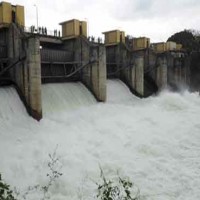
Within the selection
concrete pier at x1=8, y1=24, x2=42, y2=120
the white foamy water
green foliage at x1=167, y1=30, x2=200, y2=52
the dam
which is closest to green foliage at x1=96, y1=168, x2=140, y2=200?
the white foamy water

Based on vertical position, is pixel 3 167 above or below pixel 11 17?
below

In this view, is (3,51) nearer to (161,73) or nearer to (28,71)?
(28,71)

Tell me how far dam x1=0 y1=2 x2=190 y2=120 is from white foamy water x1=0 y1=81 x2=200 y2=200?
0.69 meters

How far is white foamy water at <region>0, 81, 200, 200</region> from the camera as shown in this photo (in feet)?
23.1

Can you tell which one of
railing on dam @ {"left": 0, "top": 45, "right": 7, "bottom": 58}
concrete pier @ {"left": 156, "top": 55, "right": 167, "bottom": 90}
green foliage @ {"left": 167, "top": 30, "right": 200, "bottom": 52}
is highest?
green foliage @ {"left": 167, "top": 30, "right": 200, "bottom": 52}

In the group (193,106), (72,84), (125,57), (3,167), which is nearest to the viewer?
(3,167)

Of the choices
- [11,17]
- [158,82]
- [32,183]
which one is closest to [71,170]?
[32,183]

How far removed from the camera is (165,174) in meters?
7.77

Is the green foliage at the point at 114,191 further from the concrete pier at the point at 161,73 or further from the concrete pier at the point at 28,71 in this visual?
the concrete pier at the point at 161,73

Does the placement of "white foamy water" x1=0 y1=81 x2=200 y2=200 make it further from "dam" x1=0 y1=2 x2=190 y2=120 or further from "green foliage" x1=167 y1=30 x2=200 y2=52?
"green foliage" x1=167 y1=30 x2=200 y2=52

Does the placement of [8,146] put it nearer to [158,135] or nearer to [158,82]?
[158,135]

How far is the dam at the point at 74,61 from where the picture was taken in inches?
479

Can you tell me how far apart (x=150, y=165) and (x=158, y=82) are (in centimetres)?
1582

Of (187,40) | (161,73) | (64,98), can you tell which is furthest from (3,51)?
(187,40)
